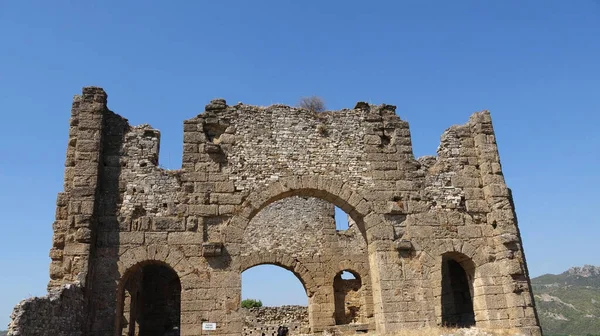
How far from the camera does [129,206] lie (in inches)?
400

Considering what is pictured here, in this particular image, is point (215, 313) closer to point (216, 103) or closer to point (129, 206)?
point (129, 206)

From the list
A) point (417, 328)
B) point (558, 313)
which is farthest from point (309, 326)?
point (558, 313)

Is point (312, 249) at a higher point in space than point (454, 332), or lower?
higher

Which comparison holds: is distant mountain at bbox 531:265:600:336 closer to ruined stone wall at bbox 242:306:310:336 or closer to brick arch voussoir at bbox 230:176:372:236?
ruined stone wall at bbox 242:306:310:336

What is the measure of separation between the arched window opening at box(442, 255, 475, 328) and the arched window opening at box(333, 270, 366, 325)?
13.6ft

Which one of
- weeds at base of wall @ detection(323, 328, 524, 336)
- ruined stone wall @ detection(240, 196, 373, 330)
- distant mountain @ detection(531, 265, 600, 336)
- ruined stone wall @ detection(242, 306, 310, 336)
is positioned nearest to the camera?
weeds at base of wall @ detection(323, 328, 524, 336)

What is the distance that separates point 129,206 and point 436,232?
6992 mm

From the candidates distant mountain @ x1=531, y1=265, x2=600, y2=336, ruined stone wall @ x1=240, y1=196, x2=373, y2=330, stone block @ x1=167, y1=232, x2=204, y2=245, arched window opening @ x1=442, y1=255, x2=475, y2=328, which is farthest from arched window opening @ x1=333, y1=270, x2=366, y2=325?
distant mountain @ x1=531, y1=265, x2=600, y2=336

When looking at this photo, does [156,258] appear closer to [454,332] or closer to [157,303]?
[454,332]

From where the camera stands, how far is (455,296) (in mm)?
12633

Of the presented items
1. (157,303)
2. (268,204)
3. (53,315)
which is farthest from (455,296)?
(53,315)

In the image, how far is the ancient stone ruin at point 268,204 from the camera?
964 centimetres

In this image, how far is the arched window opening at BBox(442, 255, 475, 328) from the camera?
12.1 m

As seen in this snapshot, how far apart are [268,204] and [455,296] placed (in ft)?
19.1
